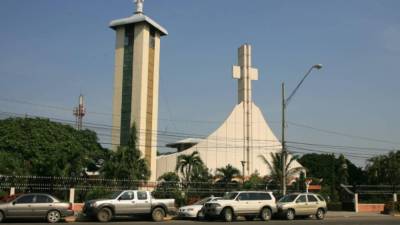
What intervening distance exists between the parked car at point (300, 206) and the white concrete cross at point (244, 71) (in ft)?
150

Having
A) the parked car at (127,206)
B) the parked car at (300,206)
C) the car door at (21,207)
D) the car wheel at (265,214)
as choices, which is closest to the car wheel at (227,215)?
the car wheel at (265,214)

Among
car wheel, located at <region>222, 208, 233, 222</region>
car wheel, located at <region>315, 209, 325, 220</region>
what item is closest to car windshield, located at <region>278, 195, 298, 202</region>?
car wheel, located at <region>315, 209, 325, 220</region>

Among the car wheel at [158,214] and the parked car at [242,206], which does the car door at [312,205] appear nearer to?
the parked car at [242,206]

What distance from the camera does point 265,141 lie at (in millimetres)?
82125

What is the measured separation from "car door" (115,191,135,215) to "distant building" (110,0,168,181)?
47023mm

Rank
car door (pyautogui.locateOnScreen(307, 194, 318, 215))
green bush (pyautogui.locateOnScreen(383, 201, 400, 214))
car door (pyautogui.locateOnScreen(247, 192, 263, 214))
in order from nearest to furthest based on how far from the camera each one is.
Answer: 1. car door (pyautogui.locateOnScreen(247, 192, 263, 214))
2. car door (pyautogui.locateOnScreen(307, 194, 318, 215))
3. green bush (pyautogui.locateOnScreen(383, 201, 400, 214))

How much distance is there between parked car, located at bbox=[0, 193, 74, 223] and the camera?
2442cm

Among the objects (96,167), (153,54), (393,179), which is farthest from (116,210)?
(153,54)

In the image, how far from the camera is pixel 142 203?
27.0 m

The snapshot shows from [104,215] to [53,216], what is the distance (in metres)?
2.41

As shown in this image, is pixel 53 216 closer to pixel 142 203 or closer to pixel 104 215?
pixel 104 215

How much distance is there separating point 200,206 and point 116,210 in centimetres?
579

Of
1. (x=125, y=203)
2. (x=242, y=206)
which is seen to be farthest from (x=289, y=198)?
(x=125, y=203)

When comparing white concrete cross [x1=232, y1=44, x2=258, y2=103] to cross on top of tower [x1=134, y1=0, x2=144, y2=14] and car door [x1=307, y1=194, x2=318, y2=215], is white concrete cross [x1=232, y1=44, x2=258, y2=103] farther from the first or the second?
car door [x1=307, y1=194, x2=318, y2=215]
